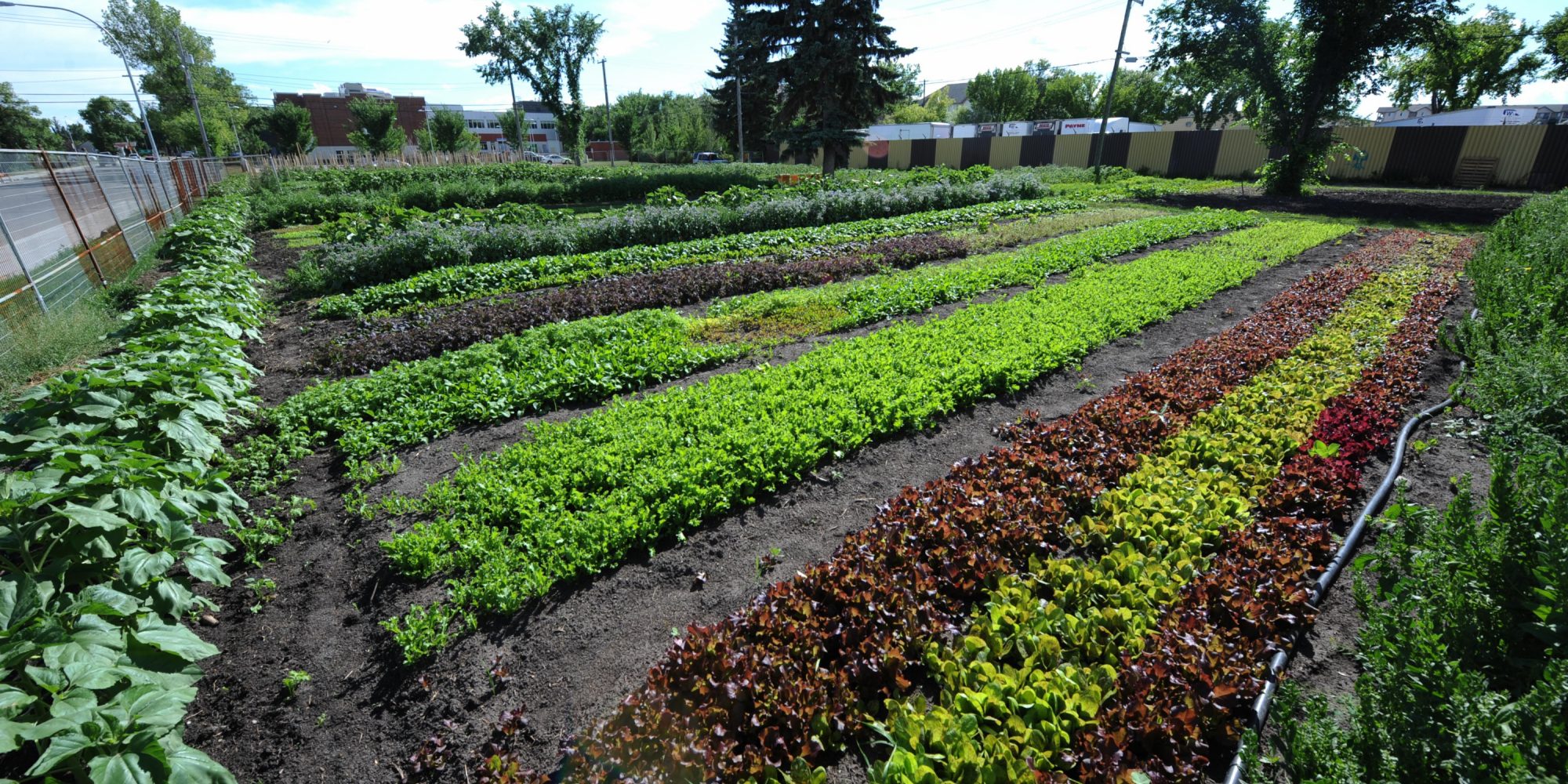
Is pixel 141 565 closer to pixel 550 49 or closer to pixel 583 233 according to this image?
pixel 583 233

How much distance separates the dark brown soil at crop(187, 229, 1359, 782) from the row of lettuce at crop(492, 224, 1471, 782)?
14.0 inches

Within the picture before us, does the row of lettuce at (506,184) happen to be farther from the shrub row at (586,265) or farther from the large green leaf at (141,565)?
the large green leaf at (141,565)

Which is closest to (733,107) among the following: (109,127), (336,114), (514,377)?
(514,377)

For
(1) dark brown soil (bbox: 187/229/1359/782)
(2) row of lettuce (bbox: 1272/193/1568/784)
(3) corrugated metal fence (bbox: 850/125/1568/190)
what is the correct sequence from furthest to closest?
(3) corrugated metal fence (bbox: 850/125/1568/190) → (1) dark brown soil (bbox: 187/229/1359/782) → (2) row of lettuce (bbox: 1272/193/1568/784)

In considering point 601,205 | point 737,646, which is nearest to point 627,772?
point 737,646

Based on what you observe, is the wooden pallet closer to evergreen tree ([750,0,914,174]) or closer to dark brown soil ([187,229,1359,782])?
evergreen tree ([750,0,914,174])

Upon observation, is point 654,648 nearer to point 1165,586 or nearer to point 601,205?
point 1165,586

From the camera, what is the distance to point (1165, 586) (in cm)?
345

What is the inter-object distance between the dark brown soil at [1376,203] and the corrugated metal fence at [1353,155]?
2.88 meters

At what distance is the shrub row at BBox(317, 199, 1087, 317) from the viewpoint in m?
10.6

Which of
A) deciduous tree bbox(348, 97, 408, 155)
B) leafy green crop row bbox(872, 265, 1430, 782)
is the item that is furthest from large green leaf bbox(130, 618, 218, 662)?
deciduous tree bbox(348, 97, 408, 155)

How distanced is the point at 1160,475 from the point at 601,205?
2432cm

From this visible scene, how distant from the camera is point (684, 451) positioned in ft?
16.3

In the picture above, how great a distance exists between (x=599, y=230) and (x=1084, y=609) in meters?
13.6
